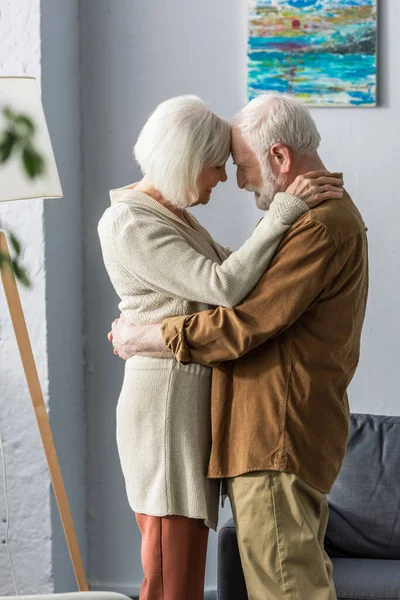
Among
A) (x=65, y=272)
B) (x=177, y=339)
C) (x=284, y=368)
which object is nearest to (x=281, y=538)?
(x=284, y=368)

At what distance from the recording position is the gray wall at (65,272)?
305 cm

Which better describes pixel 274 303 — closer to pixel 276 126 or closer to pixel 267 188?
pixel 267 188

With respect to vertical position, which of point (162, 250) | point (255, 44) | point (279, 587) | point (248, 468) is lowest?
point (279, 587)

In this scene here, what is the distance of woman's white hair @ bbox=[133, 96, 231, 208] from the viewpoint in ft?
6.58

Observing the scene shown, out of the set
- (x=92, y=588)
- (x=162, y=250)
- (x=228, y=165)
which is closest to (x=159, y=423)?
(x=162, y=250)

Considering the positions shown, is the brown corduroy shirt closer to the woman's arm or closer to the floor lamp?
the woman's arm

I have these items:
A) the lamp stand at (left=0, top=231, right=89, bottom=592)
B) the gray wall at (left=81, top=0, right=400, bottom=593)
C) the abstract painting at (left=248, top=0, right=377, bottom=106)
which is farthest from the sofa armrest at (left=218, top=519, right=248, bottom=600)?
the abstract painting at (left=248, top=0, right=377, bottom=106)

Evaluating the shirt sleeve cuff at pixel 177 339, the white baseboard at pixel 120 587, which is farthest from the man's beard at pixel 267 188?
the white baseboard at pixel 120 587

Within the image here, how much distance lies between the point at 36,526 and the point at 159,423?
1286 millimetres

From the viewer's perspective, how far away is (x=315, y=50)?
319cm

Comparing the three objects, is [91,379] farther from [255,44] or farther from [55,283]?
[255,44]

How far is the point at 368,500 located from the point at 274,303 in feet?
4.02

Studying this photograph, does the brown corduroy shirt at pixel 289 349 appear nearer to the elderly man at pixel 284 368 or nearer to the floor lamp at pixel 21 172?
the elderly man at pixel 284 368

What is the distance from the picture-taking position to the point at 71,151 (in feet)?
10.7
